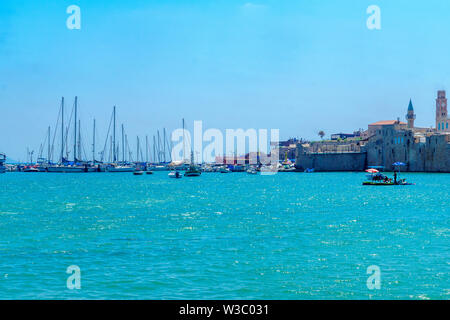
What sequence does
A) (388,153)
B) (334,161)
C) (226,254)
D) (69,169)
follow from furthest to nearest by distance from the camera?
(69,169) → (334,161) → (388,153) → (226,254)

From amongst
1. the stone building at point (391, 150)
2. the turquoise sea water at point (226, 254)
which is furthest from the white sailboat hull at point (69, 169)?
the turquoise sea water at point (226, 254)

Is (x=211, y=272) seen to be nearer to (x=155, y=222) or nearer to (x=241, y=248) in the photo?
(x=241, y=248)

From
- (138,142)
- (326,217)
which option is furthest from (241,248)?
(138,142)

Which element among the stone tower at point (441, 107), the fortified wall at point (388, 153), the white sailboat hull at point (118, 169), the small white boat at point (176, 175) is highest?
the stone tower at point (441, 107)

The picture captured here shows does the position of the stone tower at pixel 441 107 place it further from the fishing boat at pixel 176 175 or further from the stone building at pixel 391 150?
the fishing boat at pixel 176 175

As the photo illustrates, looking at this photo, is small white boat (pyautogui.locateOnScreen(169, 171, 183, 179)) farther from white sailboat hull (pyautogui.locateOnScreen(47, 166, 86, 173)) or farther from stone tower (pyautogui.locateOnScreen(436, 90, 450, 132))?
stone tower (pyautogui.locateOnScreen(436, 90, 450, 132))

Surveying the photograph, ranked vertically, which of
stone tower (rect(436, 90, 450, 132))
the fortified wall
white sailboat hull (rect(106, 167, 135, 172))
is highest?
stone tower (rect(436, 90, 450, 132))

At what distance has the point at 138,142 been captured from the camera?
139 metres

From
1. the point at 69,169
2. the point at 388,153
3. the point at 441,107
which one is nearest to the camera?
the point at 388,153

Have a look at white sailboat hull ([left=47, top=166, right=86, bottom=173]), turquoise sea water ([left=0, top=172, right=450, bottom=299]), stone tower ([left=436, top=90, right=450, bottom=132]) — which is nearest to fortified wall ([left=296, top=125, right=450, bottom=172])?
stone tower ([left=436, top=90, right=450, bottom=132])

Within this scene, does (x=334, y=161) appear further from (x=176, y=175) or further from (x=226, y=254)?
(x=226, y=254)

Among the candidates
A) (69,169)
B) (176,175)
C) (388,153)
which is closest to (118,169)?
(69,169)

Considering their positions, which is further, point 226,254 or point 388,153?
point 388,153
